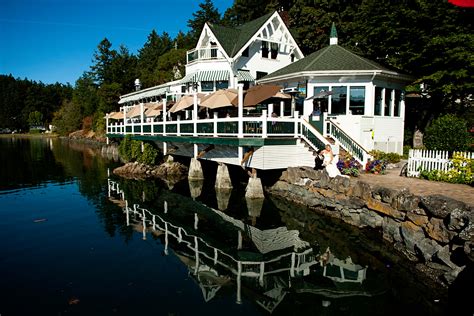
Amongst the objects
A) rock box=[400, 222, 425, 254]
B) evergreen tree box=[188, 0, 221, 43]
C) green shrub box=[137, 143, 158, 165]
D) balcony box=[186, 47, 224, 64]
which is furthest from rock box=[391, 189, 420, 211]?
evergreen tree box=[188, 0, 221, 43]

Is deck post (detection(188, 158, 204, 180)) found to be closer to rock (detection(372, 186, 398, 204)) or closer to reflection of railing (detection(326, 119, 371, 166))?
reflection of railing (detection(326, 119, 371, 166))

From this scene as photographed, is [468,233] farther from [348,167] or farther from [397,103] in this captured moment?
[397,103]

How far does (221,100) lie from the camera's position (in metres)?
17.2

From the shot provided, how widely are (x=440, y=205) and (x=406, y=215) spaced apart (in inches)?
51.8

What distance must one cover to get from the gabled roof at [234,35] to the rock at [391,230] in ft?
68.2

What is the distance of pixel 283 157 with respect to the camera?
15.6 metres

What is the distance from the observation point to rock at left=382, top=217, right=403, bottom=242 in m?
10.0

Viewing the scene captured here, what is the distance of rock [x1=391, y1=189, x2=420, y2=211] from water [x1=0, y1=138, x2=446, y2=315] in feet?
4.62

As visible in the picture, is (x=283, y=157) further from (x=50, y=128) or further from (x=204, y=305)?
(x=50, y=128)

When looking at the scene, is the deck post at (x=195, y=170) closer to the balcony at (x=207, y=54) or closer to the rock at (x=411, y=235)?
the balcony at (x=207, y=54)

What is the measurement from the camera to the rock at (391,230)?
10023 mm

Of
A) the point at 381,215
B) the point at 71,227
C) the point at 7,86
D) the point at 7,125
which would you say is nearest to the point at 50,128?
A: the point at 7,125

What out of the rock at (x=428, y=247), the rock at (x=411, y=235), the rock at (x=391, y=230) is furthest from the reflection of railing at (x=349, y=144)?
the rock at (x=428, y=247)

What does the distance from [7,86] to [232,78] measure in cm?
12206
